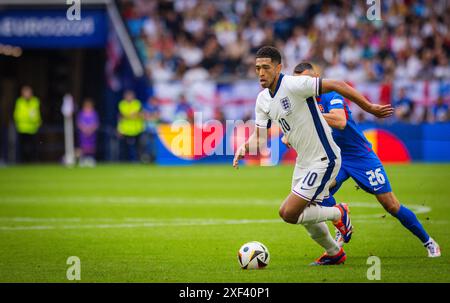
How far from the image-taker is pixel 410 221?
8.69 meters

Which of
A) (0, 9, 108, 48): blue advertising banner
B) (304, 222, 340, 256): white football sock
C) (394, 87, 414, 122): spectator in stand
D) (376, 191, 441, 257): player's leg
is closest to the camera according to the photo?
(304, 222, 340, 256): white football sock

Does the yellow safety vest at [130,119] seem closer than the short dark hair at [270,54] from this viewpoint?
No

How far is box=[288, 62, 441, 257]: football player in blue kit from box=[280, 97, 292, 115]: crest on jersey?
1.80 feet

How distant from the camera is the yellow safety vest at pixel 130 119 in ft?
84.9

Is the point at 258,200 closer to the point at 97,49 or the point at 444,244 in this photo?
the point at 444,244

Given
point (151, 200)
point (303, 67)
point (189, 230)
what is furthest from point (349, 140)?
point (151, 200)

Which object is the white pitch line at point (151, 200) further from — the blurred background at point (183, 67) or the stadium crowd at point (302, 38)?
the stadium crowd at point (302, 38)

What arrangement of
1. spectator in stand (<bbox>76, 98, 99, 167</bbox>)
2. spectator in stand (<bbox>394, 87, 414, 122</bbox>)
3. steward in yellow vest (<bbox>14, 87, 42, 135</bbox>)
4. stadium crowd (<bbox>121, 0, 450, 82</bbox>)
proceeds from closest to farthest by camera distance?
1. spectator in stand (<bbox>394, 87, 414, 122</bbox>)
2. stadium crowd (<bbox>121, 0, 450, 82</bbox>)
3. steward in yellow vest (<bbox>14, 87, 42, 135</bbox>)
4. spectator in stand (<bbox>76, 98, 99, 167</bbox>)

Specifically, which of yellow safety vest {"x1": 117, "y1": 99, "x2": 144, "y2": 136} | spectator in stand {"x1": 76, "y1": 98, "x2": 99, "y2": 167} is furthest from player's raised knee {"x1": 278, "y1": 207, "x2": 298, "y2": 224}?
spectator in stand {"x1": 76, "y1": 98, "x2": 99, "y2": 167}

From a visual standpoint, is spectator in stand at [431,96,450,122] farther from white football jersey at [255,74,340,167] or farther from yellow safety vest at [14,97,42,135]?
white football jersey at [255,74,340,167]

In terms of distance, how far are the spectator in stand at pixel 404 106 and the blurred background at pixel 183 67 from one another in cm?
4

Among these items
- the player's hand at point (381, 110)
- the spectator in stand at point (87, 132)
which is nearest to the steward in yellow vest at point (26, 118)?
the spectator in stand at point (87, 132)

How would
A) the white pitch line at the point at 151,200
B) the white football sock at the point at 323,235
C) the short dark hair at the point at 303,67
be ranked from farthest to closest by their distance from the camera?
the white pitch line at the point at 151,200, the short dark hair at the point at 303,67, the white football sock at the point at 323,235

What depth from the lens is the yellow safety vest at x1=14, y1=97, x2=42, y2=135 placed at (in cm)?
2612
